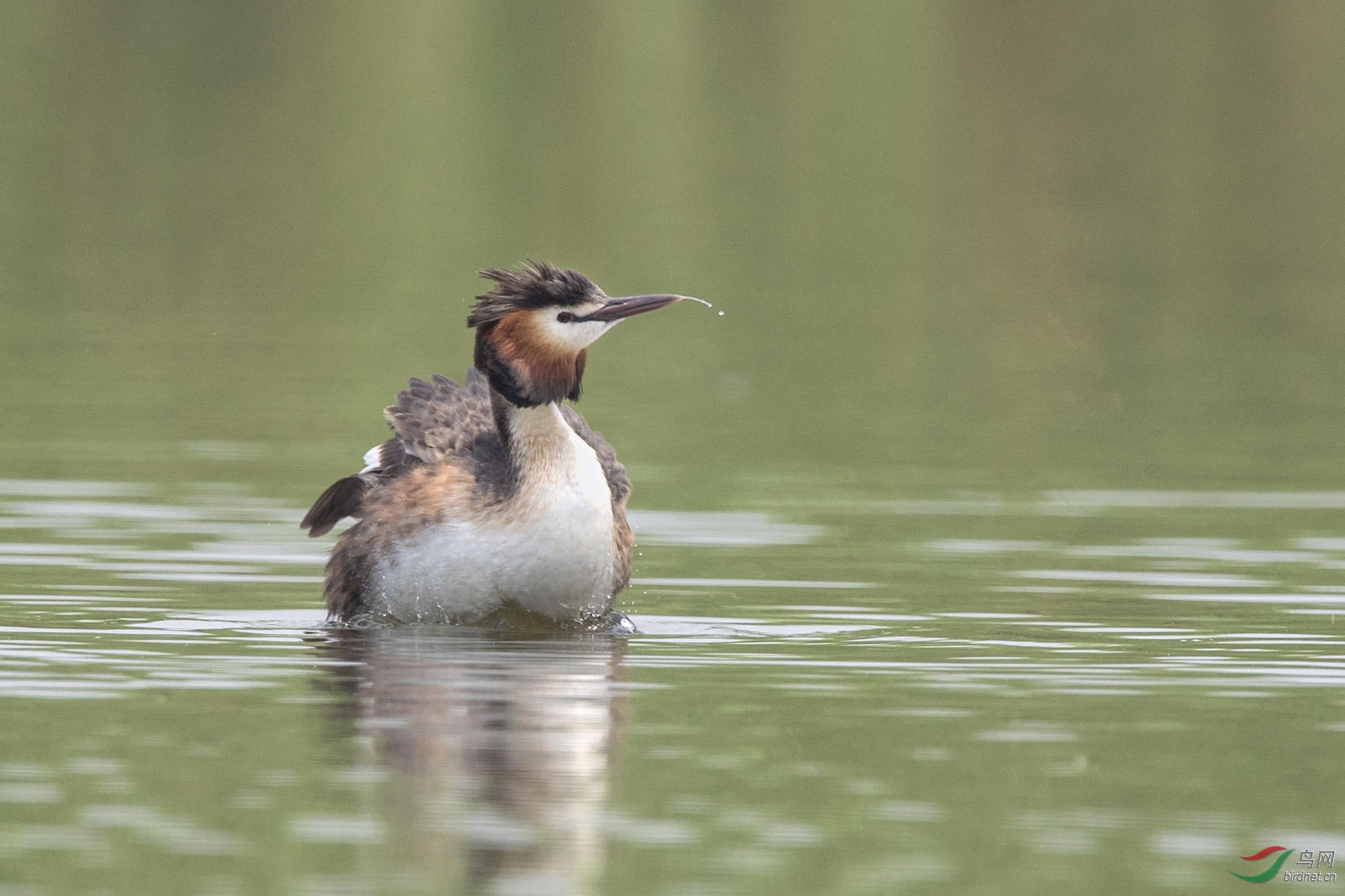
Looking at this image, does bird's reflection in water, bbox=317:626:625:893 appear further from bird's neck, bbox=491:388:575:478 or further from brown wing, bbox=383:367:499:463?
brown wing, bbox=383:367:499:463

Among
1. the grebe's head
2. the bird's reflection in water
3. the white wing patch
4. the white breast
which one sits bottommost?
the bird's reflection in water

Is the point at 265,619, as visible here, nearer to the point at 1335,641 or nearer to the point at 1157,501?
the point at 1335,641

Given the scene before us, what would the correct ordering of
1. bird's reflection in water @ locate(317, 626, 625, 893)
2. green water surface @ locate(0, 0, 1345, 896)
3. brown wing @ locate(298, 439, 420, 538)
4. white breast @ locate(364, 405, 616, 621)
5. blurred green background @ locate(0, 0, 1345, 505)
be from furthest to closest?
1. blurred green background @ locate(0, 0, 1345, 505)
2. brown wing @ locate(298, 439, 420, 538)
3. white breast @ locate(364, 405, 616, 621)
4. green water surface @ locate(0, 0, 1345, 896)
5. bird's reflection in water @ locate(317, 626, 625, 893)

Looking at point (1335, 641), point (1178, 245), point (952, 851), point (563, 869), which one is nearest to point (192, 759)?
point (563, 869)

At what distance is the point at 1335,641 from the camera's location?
1294 cm

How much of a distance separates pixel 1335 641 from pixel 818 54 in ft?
215

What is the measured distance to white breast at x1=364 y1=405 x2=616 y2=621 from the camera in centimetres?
1341

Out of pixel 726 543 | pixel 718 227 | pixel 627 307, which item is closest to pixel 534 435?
pixel 627 307

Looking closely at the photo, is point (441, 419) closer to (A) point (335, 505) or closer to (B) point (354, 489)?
(B) point (354, 489)

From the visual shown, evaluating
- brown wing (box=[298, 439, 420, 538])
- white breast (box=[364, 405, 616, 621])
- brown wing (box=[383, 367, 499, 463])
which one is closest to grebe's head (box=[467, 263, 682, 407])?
white breast (box=[364, 405, 616, 621])

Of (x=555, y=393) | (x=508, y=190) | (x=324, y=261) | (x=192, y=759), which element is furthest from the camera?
(x=508, y=190)

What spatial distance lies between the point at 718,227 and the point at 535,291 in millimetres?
30943

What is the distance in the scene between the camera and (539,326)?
44.9 ft

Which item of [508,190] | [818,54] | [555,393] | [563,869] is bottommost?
[563,869]
